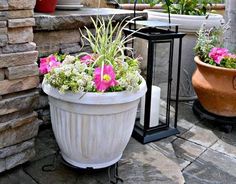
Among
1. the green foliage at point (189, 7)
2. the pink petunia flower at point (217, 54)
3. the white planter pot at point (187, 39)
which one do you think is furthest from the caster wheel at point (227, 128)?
the green foliage at point (189, 7)

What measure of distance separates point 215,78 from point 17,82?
141 centimetres

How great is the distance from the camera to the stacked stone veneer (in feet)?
4.47

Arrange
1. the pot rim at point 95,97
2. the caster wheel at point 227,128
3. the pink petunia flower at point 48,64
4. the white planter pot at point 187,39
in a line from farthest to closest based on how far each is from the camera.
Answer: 1. the white planter pot at point 187,39
2. the caster wheel at point 227,128
3. the pink petunia flower at point 48,64
4. the pot rim at point 95,97

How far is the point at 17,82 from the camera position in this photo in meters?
1.45

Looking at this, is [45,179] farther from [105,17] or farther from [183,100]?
[183,100]

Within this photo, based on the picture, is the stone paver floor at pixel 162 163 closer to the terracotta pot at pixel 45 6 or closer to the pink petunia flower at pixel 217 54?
the pink petunia flower at pixel 217 54

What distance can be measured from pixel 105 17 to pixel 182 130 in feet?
3.29

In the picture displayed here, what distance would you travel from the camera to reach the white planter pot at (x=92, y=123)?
1.34 m

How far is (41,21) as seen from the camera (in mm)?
1759

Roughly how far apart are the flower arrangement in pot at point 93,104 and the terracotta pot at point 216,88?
894mm

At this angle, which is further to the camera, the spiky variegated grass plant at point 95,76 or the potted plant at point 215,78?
the potted plant at point 215,78

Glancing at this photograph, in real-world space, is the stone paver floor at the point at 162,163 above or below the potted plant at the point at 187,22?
below

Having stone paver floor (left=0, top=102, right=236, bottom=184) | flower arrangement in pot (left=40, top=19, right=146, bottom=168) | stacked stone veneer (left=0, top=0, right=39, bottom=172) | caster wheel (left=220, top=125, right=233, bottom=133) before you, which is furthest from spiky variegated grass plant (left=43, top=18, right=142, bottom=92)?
caster wheel (left=220, top=125, right=233, bottom=133)

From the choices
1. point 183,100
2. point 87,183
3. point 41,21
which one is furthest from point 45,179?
point 183,100
